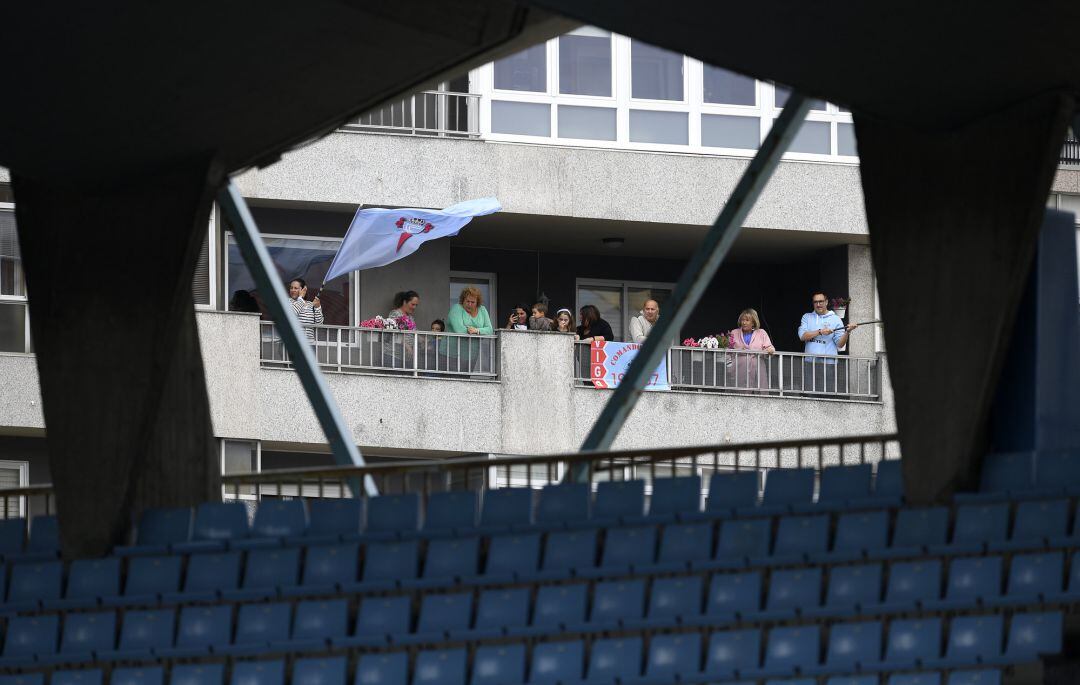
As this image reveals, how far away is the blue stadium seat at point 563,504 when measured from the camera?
39.9 ft

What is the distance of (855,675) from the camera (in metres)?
9.79

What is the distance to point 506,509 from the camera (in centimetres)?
1231

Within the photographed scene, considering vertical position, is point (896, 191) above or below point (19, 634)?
above

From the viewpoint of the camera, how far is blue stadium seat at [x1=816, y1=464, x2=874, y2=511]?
38.4 ft

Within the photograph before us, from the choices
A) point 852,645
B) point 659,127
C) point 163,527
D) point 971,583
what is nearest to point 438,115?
point 659,127

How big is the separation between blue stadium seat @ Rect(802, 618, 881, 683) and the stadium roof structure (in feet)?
4.76

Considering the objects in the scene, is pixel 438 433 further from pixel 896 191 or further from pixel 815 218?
pixel 896 191

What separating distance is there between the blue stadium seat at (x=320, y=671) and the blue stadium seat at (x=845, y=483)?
10.9ft

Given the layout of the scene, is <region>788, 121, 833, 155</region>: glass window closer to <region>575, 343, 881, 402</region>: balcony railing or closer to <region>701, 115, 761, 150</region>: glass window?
<region>701, 115, 761, 150</region>: glass window

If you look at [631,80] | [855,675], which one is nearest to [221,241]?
[631,80]

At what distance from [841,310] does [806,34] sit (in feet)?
39.9

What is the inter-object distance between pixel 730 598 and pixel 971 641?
155 centimetres

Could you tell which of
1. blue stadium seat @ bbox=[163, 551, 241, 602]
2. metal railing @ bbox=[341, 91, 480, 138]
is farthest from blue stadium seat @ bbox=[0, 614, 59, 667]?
metal railing @ bbox=[341, 91, 480, 138]

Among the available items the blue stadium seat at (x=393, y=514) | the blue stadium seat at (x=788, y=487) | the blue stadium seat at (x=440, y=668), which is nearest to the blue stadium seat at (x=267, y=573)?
the blue stadium seat at (x=393, y=514)
